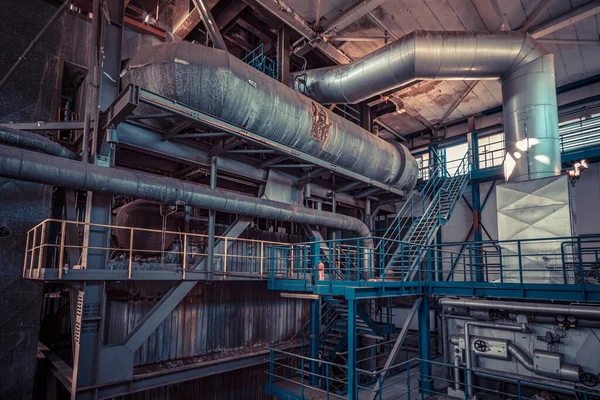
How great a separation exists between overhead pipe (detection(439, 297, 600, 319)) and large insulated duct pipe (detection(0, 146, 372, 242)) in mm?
5754

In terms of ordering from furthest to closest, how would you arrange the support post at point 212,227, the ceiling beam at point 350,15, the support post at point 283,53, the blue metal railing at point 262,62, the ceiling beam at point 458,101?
the ceiling beam at point 458,101
the support post at point 283,53
the blue metal railing at point 262,62
the ceiling beam at point 350,15
the support post at point 212,227

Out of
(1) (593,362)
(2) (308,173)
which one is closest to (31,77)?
(2) (308,173)

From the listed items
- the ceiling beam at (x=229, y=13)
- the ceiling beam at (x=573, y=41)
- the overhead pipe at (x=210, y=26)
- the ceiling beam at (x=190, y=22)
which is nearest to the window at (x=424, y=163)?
the ceiling beam at (x=573, y=41)

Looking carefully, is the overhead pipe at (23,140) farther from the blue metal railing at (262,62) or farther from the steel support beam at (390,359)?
the steel support beam at (390,359)

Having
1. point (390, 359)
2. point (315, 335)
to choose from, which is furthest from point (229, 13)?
point (390, 359)

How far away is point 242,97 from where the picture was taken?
9.61 meters

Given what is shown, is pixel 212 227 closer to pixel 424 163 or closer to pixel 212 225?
pixel 212 225

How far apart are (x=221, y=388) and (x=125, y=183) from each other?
26.1 feet

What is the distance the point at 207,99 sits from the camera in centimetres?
912

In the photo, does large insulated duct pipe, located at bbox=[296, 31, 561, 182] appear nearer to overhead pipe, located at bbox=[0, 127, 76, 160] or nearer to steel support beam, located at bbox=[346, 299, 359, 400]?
steel support beam, located at bbox=[346, 299, 359, 400]

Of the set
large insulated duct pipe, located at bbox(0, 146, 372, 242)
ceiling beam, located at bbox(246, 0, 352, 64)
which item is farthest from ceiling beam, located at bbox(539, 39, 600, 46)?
large insulated duct pipe, located at bbox(0, 146, 372, 242)

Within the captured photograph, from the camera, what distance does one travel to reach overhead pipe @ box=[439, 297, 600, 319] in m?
7.73

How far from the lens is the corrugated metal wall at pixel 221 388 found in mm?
11359

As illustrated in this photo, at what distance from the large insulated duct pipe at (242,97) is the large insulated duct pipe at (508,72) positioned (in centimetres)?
256
